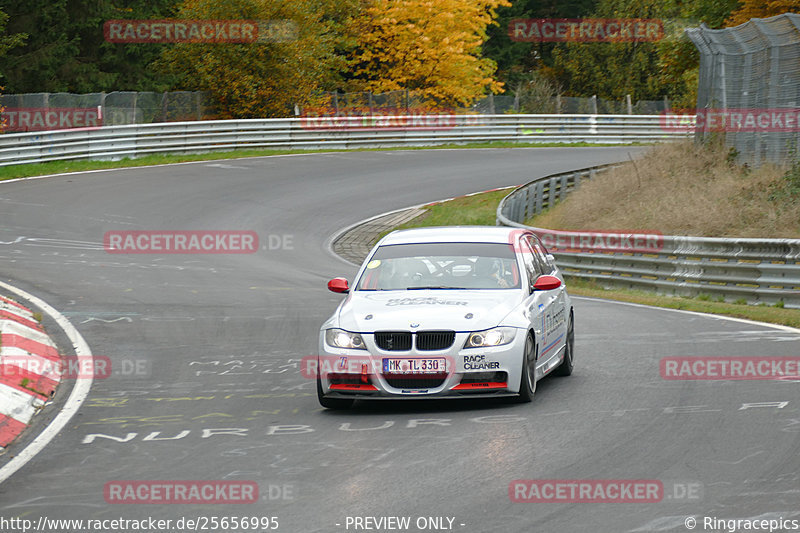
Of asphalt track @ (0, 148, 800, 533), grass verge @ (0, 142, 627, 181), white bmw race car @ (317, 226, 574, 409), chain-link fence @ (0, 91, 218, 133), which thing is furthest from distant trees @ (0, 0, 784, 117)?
white bmw race car @ (317, 226, 574, 409)

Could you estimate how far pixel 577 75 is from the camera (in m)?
Answer: 72.1

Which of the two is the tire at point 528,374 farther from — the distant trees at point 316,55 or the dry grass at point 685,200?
the distant trees at point 316,55

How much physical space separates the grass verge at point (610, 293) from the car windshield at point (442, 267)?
5478 mm

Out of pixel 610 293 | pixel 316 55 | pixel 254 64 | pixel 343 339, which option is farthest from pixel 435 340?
pixel 316 55

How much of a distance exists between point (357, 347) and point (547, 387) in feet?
7.10

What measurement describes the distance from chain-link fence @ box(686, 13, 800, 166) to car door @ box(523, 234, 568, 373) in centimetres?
1307

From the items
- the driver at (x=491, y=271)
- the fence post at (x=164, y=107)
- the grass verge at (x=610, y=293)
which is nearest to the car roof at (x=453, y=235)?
the driver at (x=491, y=271)

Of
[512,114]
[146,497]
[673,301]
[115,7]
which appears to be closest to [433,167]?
[512,114]

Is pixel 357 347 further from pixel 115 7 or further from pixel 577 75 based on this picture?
pixel 577 75

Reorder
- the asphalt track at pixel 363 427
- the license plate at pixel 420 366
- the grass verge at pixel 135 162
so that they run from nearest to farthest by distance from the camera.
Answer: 1. the asphalt track at pixel 363 427
2. the license plate at pixel 420 366
3. the grass verge at pixel 135 162

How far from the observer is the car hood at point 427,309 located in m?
9.93

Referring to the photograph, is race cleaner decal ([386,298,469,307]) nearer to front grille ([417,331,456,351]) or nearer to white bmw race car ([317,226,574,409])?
white bmw race car ([317,226,574,409])

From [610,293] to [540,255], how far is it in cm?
842

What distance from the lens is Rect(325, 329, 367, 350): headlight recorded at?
1002cm
